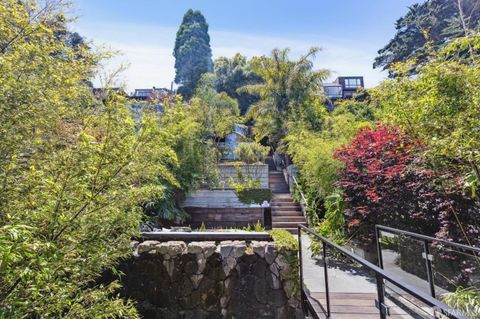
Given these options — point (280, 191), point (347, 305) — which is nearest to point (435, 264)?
point (347, 305)

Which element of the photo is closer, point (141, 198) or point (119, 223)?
point (119, 223)

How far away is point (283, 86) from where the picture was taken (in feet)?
38.9

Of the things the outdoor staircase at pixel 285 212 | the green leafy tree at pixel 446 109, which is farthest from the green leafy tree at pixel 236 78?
the green leafy tree at pixel 446 109

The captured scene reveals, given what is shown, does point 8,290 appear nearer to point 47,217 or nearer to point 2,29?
point 47,217

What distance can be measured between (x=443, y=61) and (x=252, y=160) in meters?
7.80

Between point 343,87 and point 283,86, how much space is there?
634 inches

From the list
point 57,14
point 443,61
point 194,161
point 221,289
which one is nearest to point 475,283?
point 443,61

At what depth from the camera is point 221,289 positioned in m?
4.01

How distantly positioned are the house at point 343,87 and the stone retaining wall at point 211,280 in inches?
819

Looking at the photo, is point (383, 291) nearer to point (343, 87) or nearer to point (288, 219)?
point (288, 219)

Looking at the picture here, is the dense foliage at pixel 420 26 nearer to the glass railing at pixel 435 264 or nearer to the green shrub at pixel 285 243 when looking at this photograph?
the green shrub at pixel 285 243

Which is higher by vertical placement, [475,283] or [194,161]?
[194,161]

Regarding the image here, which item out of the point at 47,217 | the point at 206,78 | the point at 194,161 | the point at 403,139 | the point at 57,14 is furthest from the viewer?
the point at 206,78

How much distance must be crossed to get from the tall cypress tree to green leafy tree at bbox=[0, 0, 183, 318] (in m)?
21.5
